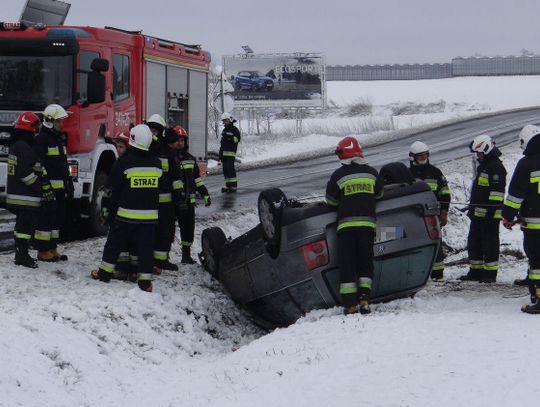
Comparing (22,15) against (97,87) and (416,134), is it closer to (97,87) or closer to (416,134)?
(97,87)

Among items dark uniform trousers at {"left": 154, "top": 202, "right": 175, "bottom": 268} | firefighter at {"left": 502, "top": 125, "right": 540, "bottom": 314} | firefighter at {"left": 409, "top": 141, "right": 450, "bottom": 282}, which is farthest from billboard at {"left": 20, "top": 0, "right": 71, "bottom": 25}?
firefighter at {"left": 502, "top": 125, "right": 540, "bottom": 314}

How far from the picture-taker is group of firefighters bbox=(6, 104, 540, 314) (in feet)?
25.6

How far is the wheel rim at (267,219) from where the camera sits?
8.07 m

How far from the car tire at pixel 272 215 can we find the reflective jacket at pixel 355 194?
0.47 m

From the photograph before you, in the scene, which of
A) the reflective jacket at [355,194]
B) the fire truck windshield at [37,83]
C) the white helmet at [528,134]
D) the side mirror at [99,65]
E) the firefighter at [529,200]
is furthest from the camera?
the fire truck windshield at [37,83]

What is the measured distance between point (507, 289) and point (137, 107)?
6.23 metres

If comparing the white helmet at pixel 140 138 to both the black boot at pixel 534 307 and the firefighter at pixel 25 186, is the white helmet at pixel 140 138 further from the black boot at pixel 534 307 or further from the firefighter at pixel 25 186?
the black boot at pixel 534 307

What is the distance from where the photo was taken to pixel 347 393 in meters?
5.54

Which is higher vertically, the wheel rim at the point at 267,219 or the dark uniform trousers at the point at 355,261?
the wheel rim at the point at 267,219

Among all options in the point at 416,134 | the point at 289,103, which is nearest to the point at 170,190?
the point at 416,134

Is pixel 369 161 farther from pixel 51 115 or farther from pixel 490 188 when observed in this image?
pixel 51 115

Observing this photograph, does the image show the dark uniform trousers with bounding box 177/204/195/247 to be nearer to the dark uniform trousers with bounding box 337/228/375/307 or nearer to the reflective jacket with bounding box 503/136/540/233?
the dark uniform trousers with bounding box 337/228/375/307

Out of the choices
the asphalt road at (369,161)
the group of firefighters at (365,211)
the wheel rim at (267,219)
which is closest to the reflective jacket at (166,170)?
the wheel rim at (267,219)

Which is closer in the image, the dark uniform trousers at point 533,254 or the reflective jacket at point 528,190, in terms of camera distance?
the dark uniform trousers at point 533,254
